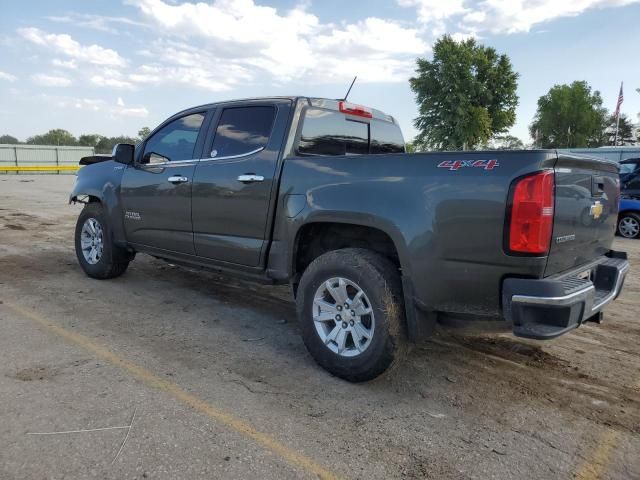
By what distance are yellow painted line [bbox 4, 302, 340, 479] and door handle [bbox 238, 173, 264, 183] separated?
1.62 metres

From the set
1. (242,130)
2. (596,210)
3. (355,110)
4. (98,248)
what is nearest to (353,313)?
(596,210)

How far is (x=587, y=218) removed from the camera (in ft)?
10.3

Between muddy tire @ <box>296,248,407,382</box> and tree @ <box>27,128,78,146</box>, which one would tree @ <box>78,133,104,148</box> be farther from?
muddy tire @ <box>296,248,407,382</box>

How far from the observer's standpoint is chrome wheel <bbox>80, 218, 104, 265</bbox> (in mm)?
5832

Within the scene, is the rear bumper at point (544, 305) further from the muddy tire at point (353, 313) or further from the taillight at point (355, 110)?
the taillight at point (355, 110)

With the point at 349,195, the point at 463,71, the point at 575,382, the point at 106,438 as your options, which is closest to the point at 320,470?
the point at 106,438

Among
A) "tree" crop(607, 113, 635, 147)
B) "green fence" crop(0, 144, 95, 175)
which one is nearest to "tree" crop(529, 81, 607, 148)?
"tree" crop(607, 113, 635, 147)

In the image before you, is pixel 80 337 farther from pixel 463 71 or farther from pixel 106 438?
pixel 463 71

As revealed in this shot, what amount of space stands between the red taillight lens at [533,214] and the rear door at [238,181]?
1875 mm

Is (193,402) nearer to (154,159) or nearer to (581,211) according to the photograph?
(581,211)

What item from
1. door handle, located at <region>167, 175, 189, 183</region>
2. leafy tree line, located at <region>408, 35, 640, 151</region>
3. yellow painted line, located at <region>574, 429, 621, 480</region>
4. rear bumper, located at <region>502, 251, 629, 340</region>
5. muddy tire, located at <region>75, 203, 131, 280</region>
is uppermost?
leafy tree line, located at <region>408, 35, 640, 151</region>

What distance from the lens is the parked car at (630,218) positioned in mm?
10594

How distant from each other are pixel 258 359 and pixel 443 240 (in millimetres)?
1698

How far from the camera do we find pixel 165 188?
16.1 feet
